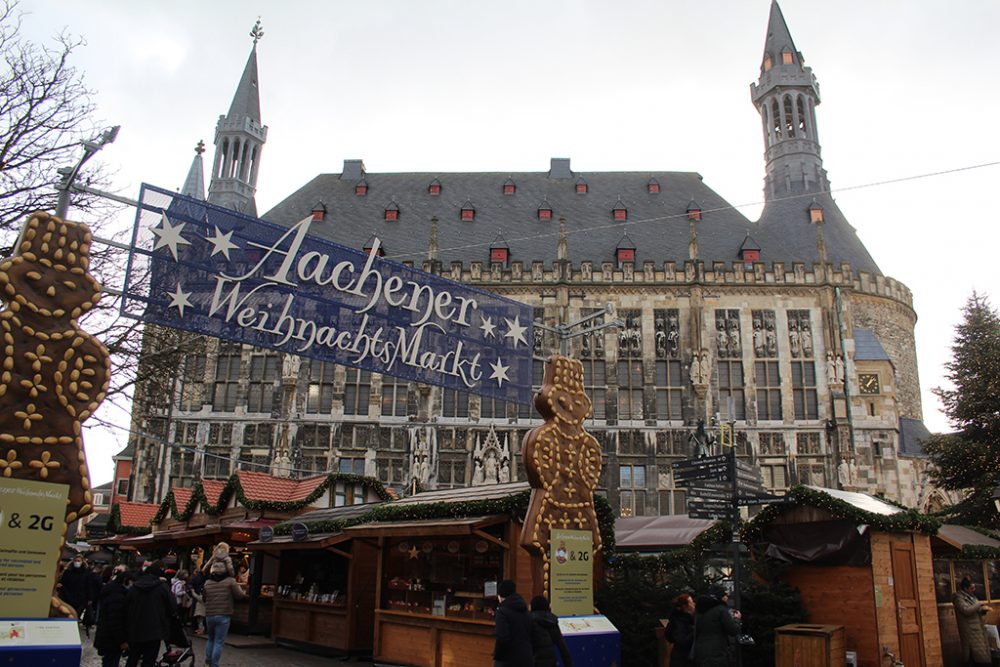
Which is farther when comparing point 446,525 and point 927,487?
point 927,487

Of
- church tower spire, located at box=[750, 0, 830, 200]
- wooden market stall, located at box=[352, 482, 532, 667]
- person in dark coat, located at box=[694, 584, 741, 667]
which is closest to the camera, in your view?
person in dark coat, located at box=[694, 584, 741, 667]

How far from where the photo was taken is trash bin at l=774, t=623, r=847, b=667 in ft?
29.8

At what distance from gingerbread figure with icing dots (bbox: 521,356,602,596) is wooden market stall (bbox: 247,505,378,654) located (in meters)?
3.83

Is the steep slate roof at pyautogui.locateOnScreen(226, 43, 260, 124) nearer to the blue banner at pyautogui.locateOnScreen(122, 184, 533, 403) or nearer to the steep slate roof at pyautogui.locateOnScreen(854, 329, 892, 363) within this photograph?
the steep slate roof at pyautogui.locateOnScreen(854, 329, 892, 363)

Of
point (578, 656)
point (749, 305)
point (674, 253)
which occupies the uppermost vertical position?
point (674, 253)

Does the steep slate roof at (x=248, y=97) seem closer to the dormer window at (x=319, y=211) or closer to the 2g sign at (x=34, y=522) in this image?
the dormer window at (x=319, y=211)

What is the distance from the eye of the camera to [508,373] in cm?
1052

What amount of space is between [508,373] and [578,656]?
3713mm

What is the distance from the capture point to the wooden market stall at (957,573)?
11.6m

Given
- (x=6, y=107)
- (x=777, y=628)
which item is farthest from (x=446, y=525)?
(x=6, y=107)

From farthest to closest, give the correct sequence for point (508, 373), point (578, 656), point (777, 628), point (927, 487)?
1. point (927, 487)
2. point (508, 373)
3. point (777, 628)
4. point (578, 656)

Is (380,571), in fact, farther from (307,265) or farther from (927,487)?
(927,487)

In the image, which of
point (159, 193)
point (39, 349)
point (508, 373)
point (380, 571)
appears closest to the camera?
point (39, 349)

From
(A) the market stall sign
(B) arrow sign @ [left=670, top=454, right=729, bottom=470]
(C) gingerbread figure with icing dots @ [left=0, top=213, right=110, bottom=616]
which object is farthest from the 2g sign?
(B) arrow sign @ [left=670, top=454, right=729, bottom=470]
